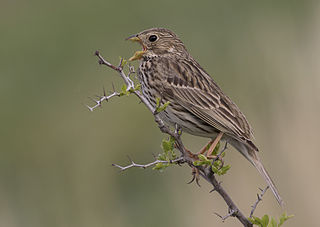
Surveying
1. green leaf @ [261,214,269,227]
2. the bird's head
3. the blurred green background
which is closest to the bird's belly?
the bird's head

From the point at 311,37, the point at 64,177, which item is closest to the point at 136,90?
the point at 64,177

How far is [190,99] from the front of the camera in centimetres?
672

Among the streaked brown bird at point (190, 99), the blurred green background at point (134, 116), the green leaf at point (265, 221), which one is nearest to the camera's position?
the green leaf at point (265, 221)

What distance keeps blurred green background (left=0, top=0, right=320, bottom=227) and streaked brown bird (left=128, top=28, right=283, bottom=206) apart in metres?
1.87

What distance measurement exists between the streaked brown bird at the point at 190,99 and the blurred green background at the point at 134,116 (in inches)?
73.8

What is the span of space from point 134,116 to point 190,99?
3902 millimetres

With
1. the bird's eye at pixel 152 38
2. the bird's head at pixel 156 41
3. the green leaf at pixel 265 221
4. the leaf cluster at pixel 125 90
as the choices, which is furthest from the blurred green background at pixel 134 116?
the leaf cluster at pixel 125 90

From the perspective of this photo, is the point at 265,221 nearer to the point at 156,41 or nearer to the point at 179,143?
the point at 179,143

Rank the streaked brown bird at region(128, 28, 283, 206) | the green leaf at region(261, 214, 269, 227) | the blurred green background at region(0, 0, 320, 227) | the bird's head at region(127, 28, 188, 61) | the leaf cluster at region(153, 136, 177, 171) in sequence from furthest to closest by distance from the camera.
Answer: the blurred green background at region(0, 0, 320, 227) < the bird's head at region(127, 28, 188, 61) < the streaked brown bird at region(128, 28, 283, 206) < the leaf cluster at region(153, 136, 177, 171) < the green leaf at region(261, 214, 269, 227)

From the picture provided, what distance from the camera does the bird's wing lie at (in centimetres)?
654

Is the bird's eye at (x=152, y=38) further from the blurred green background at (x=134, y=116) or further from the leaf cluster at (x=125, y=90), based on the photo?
the leaf cluster at (x=125, y=90)

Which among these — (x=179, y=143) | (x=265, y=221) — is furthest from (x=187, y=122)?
(x=265, y=221)

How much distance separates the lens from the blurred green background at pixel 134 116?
871cm

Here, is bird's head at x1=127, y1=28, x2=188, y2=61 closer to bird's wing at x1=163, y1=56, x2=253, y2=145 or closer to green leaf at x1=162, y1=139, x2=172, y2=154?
bird's wing at x1=163, y1=56, x2=253, y2=145
